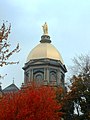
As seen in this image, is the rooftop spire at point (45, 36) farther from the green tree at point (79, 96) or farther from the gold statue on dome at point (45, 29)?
the green tree at point (79, 96)

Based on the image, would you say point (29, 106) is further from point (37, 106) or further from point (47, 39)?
point (47, 39)

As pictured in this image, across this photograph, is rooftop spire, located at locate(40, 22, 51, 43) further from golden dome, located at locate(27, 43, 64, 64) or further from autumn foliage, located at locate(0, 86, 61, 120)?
autumn foliage, located at locate(0, 86, 61, 120)

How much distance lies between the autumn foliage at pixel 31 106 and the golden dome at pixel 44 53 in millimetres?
28831

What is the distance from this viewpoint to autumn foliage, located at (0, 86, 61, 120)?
29.0 m

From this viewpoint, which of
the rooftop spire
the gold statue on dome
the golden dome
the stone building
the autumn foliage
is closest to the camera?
the autumn foliage

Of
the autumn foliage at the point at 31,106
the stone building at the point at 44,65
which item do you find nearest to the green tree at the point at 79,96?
the autumn foliage at the point at 31,106

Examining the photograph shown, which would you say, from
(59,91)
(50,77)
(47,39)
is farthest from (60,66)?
(59,91)

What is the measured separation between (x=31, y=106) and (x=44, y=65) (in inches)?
1253

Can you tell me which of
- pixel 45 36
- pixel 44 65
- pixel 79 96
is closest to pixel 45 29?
pixel 45 36

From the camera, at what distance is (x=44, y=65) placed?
204 ft

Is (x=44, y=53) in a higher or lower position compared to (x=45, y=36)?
lower

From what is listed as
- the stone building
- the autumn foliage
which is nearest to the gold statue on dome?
the stone building

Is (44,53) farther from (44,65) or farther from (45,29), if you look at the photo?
(45,29)

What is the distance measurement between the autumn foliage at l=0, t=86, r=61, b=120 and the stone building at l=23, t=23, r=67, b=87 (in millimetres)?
28442
